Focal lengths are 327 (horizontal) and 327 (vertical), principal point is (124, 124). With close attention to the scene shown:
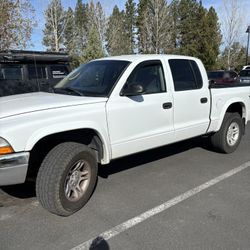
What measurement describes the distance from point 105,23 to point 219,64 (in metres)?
15.4

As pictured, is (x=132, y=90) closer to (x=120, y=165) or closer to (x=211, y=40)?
(x=120, y=165)

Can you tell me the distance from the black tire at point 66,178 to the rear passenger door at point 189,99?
167 centimetres

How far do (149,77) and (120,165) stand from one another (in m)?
1.70

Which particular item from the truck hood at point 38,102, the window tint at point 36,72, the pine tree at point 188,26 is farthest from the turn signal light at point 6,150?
the pine tree at point 188,26

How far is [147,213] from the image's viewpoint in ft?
12.5

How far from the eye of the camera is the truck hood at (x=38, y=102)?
11.4ft

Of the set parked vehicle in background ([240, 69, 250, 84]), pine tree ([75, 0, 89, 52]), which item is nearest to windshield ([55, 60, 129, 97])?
parked vehicle in background ([240, 69, 250, 84])

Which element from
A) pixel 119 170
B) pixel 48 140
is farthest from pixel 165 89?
pixel 48 140

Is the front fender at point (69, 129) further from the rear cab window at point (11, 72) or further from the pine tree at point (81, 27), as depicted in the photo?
the pine tree at point (81, 27)

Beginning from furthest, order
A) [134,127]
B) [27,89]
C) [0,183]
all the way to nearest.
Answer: [27,89]
[134,127]
[0,183]

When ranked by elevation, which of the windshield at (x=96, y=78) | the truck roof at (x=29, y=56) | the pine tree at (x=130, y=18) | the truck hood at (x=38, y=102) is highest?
the pine tree at (x=130, y=18)

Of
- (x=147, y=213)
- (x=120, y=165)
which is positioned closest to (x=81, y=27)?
(x=120, y=165)

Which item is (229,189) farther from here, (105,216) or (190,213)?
(105,216)

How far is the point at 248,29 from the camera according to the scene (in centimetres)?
3719
